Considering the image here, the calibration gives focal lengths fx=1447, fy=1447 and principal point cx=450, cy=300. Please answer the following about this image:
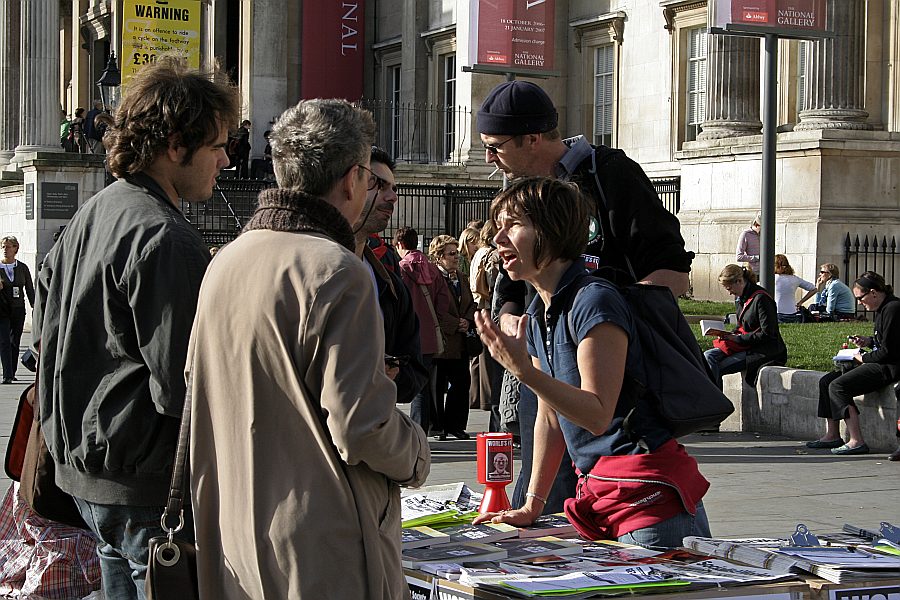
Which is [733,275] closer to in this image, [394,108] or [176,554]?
[176,554]

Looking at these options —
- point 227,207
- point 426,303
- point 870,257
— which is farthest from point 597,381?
point 227,207

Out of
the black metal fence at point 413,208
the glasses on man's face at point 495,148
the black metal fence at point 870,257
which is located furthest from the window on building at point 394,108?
the glasses on man's face at point 495,148

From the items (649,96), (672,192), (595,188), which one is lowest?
(595,188)

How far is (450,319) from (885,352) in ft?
11.9

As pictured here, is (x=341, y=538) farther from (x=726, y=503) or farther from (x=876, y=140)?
(x=876, y=140)

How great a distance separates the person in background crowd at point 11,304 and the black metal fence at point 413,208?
22.7ft

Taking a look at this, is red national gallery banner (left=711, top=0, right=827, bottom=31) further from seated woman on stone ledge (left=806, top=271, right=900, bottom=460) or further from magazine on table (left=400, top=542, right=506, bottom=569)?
magazine on table (left=400, top=542, right=506, bottom=569)

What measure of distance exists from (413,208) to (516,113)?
79.7ft

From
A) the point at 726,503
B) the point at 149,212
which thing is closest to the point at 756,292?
the point at 726,503

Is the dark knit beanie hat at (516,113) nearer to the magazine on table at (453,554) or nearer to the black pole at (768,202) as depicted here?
the magazine on table at (453,554)

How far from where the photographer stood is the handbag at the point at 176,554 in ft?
11.0

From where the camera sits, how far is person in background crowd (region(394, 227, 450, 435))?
460 inches

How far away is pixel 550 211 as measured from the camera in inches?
167

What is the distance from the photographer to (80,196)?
28219 mm
